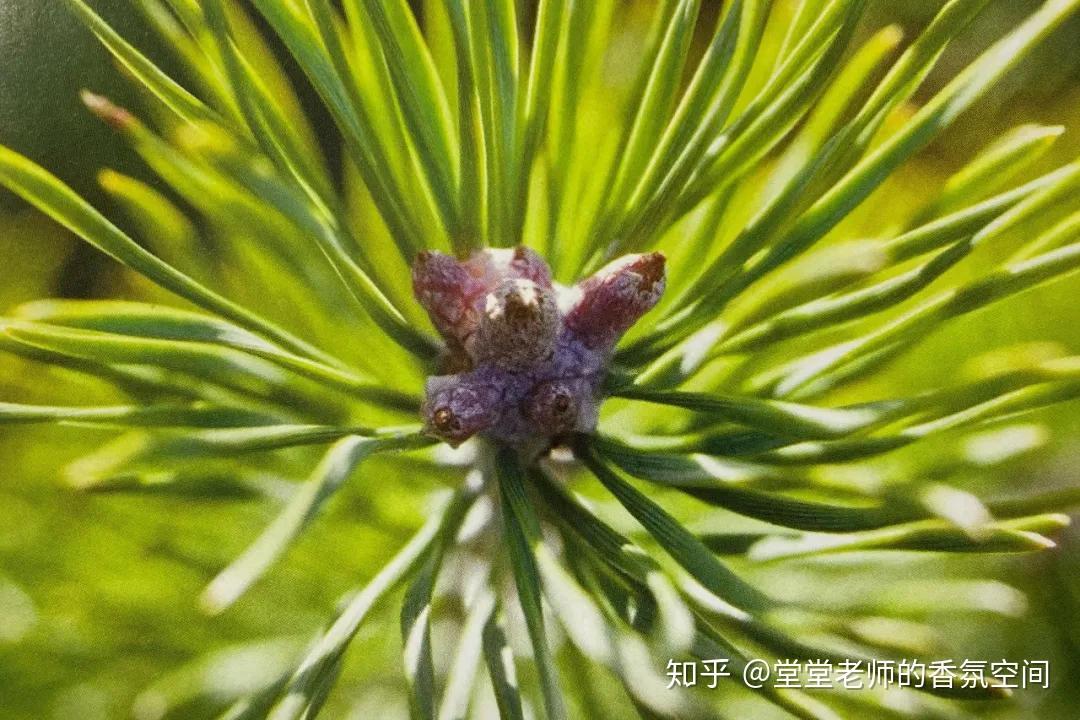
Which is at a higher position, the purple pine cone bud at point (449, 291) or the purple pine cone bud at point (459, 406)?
the purple pine cone bud at point (449, 291)

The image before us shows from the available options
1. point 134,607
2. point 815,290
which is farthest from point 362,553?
point 815,290

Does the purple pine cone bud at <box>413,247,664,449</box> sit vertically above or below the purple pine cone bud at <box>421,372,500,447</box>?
above

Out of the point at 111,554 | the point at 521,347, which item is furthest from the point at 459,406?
the point at 111,554

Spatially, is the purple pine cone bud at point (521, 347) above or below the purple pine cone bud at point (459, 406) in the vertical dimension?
above

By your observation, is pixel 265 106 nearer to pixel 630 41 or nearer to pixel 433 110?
pixel 433 110
